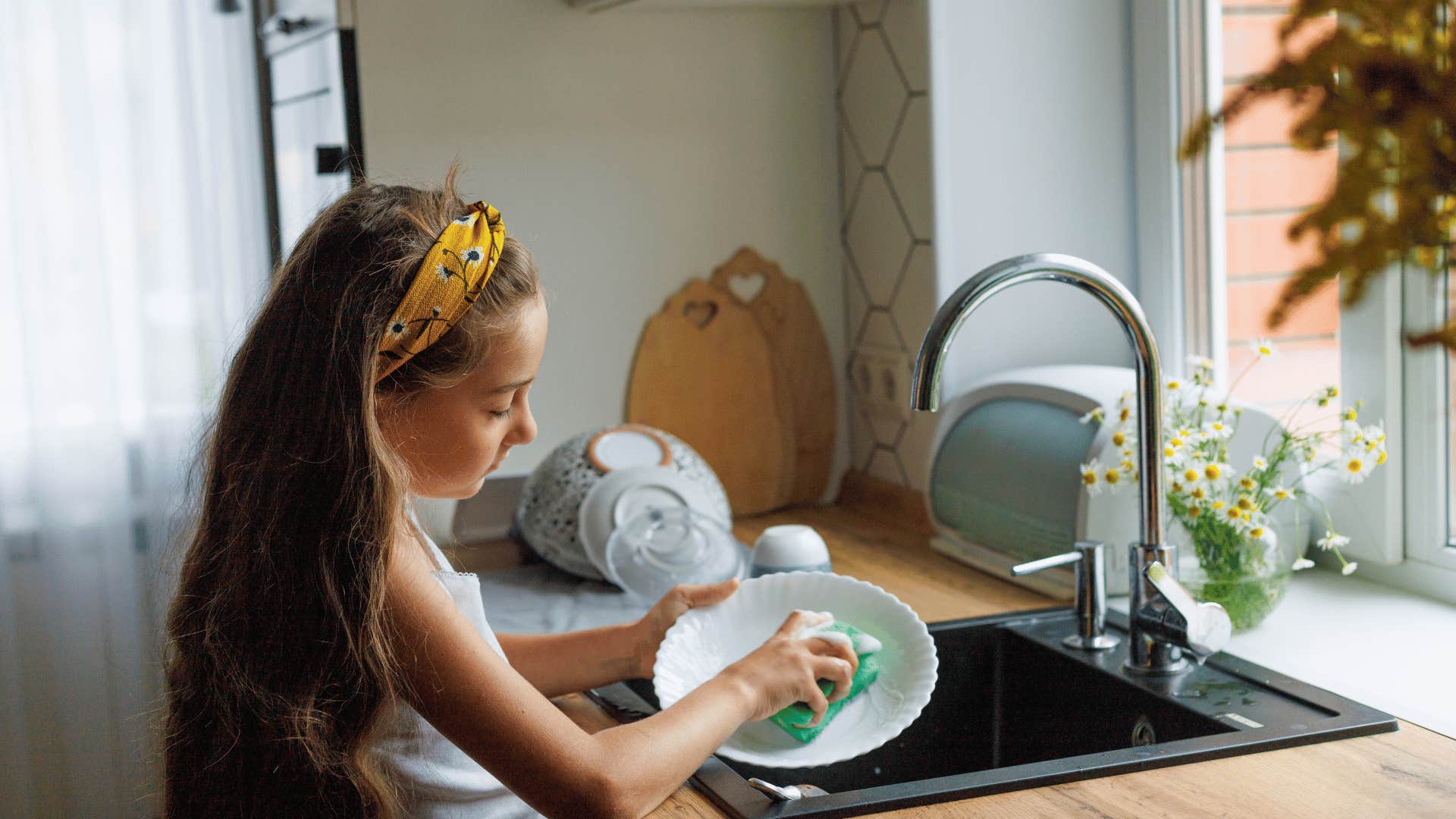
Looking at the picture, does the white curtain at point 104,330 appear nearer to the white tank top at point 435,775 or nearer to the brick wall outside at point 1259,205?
the white tank top at point 435,775

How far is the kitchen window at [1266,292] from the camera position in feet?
4.37

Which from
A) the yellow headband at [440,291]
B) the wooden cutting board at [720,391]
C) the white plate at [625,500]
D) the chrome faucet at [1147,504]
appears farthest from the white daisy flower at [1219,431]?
the wooden cutting board at [720,391]

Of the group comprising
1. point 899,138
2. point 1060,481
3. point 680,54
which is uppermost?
point 680,54

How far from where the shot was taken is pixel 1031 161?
5.63ft

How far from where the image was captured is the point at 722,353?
6.29 feet

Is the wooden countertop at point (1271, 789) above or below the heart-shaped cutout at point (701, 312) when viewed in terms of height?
below

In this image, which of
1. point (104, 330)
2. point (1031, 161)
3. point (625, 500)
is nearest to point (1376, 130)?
point (625, 500)

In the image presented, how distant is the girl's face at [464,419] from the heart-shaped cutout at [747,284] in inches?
39.3

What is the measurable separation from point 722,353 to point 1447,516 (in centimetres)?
95

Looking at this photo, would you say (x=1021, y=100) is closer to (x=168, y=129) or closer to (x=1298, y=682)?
(x=1298, y=682)

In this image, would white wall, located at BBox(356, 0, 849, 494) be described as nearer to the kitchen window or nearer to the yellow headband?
the kitchen window

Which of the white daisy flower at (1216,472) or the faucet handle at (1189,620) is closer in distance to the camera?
the faucet handle at (1189,620)

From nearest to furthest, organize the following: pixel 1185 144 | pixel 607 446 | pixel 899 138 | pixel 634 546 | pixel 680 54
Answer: pixel 1185 144 → pixel 634 546 → pixel 607 446 → pixel 899 138 → pixel 680 54

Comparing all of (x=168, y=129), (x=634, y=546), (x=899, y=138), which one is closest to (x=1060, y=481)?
(x=634, y=546)
